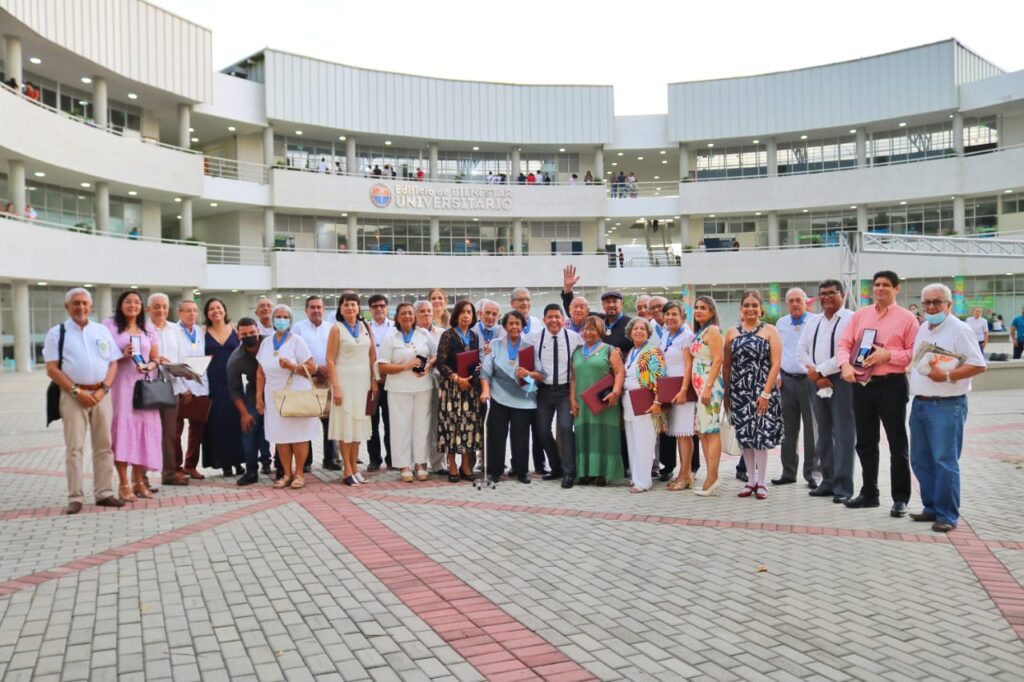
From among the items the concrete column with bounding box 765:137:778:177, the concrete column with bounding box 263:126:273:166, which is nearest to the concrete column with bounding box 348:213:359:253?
the concrete column with bounding box 263:126:273:166

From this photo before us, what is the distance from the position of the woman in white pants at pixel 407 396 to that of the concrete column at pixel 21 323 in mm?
24503

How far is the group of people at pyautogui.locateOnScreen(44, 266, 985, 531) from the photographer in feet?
23.0

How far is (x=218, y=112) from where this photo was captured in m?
35.8

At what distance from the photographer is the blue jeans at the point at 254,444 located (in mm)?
8508

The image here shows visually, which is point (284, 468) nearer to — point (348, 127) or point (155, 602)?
point (155, 602)

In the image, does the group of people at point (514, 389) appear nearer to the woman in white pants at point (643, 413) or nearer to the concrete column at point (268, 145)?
the woman in white pants at point (643, 413)

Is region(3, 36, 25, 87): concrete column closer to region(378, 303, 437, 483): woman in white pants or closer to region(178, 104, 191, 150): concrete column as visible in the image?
region(178, 104, 191, 150): concrete column

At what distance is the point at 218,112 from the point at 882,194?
107 feet

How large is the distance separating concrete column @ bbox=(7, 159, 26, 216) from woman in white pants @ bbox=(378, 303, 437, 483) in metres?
23.7

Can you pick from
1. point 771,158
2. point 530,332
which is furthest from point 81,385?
point 771,158

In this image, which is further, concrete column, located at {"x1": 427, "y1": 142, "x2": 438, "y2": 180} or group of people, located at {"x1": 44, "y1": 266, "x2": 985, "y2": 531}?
concrete column, located at {"x1": 427, "y1": 142, "x2": 438, "y2": 180}

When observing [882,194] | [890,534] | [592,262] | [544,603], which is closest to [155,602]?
[544,603]

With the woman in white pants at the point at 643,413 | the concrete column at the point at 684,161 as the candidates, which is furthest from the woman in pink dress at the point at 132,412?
the concrete column at the point at 684,161

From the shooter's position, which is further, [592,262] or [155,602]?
[592,262]
